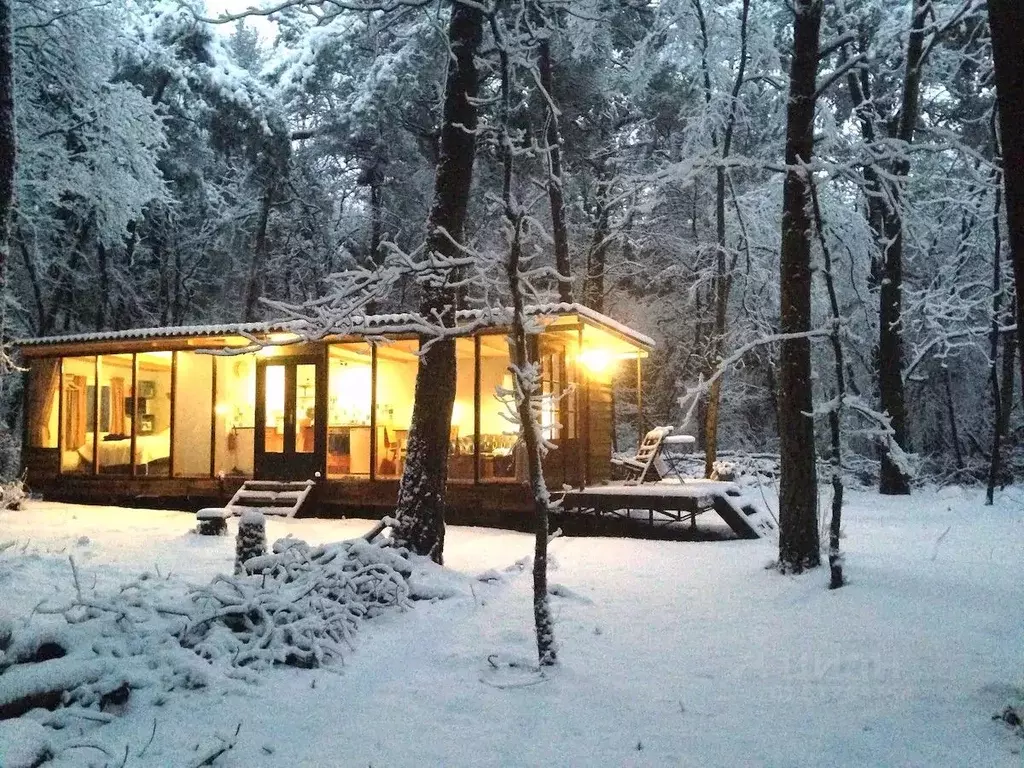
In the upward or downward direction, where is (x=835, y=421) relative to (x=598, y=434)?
upward

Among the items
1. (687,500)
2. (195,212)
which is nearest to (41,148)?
(195,212)

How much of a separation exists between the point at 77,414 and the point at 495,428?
7.73 metres

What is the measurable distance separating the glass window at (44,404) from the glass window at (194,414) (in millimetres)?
2060

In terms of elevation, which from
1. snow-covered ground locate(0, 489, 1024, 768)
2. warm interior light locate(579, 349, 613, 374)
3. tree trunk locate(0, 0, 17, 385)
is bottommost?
snow-covered ground locate(0, 489, 1024, 768)

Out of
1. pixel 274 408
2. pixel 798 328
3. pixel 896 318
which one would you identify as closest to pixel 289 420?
pixel 274 408

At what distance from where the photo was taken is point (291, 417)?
11938 mm

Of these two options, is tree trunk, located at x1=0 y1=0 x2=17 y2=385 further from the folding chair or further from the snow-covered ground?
the folding chair

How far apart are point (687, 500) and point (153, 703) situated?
7165 mm

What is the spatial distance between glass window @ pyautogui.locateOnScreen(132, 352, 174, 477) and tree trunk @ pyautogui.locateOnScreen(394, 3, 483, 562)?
881 centimetres

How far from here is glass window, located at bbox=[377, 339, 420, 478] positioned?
1248cm

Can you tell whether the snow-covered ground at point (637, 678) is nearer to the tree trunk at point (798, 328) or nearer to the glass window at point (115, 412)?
the tree trunk at point (798, 328)

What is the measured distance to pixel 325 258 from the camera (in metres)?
22.7

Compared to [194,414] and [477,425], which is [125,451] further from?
[477,425]

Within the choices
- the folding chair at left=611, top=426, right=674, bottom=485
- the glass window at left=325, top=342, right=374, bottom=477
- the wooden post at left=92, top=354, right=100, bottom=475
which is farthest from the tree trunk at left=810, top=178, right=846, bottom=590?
the wooden post at left=92, top=354, right=100, bottom=475
